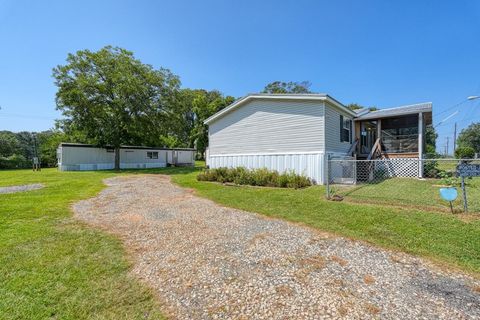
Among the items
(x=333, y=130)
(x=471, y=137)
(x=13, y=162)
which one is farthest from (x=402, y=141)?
(x=471, y=137)

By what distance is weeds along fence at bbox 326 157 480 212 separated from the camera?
21.6ft

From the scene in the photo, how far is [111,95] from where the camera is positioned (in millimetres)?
23188

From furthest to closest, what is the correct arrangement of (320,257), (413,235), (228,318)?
(413,235) < (320,257) < (228,318)

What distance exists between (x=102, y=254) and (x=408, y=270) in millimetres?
4565

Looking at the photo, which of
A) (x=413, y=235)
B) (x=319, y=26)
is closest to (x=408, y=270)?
(x=413, y=235)

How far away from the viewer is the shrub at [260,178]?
10.6 meters

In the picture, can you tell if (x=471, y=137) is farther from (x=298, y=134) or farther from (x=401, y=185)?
(x=298, y=134)

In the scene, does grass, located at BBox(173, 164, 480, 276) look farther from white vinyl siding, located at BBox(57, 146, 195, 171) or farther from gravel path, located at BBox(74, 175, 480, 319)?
white vinyl siding, located at BBox(57, 146, 195, 171)

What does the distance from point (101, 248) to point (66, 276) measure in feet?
3.26

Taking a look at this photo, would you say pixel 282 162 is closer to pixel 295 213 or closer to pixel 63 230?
pixel 295 213

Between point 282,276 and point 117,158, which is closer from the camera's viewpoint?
point 282,276

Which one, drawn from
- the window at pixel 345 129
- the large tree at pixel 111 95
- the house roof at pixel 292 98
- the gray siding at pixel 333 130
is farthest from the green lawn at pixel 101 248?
the large tree at pixel 111 95

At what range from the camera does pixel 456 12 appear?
11.1 meters

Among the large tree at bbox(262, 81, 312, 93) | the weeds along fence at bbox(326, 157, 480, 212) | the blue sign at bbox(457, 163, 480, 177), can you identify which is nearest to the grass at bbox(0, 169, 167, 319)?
the weeds along fence at bbox(326, 157, 480, 212)
